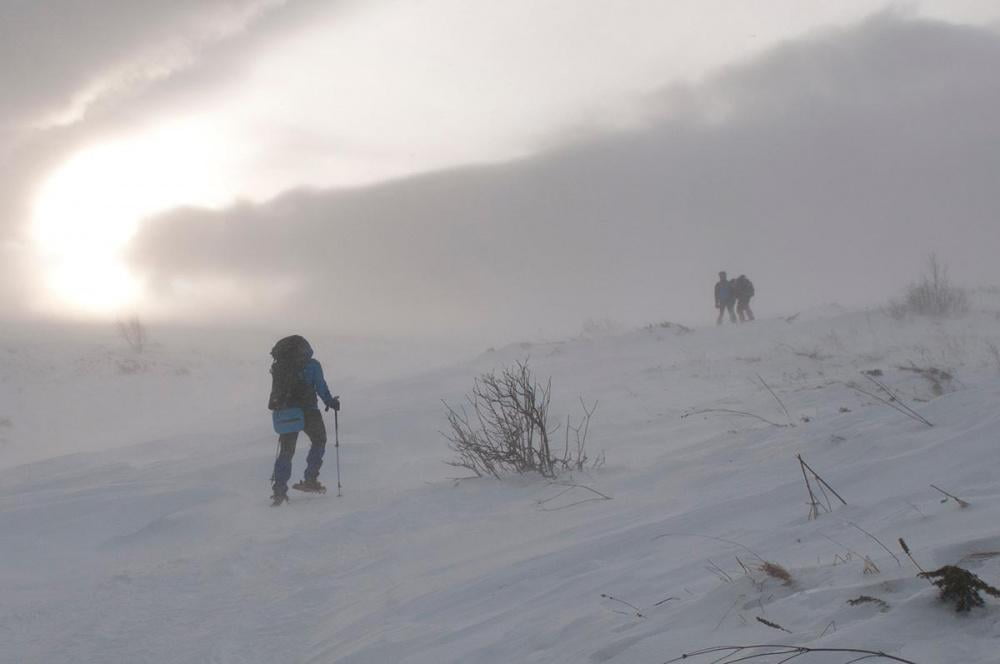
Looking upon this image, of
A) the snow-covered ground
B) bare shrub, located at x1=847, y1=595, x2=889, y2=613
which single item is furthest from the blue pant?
bare shrub, located at x1=847, y1=595, x2=889, y2=613

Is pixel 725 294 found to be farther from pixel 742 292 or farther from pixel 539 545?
pixel 539 545

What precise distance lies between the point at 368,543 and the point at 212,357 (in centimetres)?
3611

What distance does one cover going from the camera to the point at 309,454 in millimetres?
8211

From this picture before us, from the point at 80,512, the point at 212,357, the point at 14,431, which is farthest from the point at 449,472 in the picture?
the point at 212,357

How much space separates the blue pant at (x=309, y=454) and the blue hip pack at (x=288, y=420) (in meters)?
0.06

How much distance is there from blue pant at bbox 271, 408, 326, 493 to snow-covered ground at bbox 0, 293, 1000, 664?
410 mm

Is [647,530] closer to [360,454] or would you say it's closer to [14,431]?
[360,454]

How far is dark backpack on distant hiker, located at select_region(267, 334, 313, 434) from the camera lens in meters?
8.15

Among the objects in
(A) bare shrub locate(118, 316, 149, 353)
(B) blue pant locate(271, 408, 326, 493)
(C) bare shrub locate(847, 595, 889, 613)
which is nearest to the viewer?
(C) bare shrub locate(847, 595, 889, 613)

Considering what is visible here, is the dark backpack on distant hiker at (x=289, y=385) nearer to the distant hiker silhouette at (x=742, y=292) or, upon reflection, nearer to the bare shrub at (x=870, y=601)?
the bare shrub at (x=870, y=601)

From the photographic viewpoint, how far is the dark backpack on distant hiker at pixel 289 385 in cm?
815

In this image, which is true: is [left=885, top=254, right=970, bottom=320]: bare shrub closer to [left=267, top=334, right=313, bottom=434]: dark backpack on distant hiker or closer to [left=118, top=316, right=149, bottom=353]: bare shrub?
[left=267, top=334, right=313, bottom=434]: dark backpack on distant hiker

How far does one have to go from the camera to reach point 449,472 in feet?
29.0

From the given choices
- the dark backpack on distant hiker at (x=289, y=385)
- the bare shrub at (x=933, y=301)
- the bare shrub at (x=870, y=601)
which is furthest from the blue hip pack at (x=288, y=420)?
the bare shrub at (x=933, y=301)
